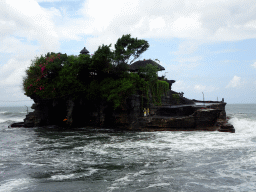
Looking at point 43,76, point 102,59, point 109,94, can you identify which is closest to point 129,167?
point 109,94

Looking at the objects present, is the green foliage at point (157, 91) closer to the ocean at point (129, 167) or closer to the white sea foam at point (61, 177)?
the ocean at point (129, 167)

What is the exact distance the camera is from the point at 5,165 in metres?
10.2

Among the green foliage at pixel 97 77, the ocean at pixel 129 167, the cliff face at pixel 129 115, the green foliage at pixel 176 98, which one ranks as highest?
the green foliage at pixel 97 77

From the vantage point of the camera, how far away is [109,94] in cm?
2300

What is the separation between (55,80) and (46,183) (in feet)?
64.3

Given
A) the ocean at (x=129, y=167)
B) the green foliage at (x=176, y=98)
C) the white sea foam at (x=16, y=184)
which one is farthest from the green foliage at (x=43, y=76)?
the white sea foam at (x=16, y=184)

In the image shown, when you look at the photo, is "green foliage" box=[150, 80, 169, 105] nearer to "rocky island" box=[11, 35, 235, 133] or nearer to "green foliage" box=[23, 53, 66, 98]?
"rocky island" box=[11, 35, 235, 133]

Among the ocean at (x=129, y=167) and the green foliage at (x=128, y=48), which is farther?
the green foliage at (x=128, y=48)

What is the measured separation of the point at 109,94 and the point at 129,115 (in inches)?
131

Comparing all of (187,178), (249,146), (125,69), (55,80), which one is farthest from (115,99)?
(187,178)

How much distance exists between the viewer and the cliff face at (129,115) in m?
21.9

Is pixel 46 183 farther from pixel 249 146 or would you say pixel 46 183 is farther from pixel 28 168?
pixel 249 146

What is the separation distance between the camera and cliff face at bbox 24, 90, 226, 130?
21.9 metres

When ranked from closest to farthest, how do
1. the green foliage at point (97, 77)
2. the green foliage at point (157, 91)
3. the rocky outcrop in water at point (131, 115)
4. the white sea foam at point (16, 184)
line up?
the white sea foam at point (16, 184), the rocky outcrop in water at point (131, 115), the green foliage at point (97, 77), the green foliage at point (157, 91)
